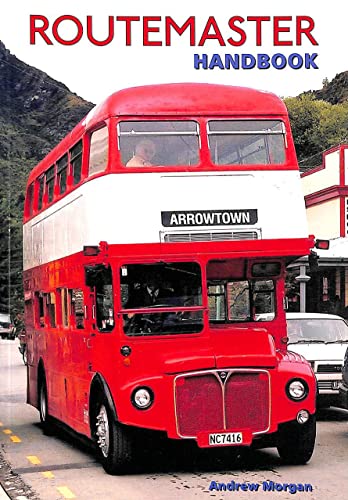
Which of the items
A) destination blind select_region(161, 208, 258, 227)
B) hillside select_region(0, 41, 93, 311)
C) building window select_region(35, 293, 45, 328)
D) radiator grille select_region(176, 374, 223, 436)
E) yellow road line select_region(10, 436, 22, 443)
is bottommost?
yellow road line select_region(10, 436, 22, 443)

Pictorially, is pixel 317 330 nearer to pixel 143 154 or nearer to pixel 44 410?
pixel 44 410

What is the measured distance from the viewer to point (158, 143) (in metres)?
11.9

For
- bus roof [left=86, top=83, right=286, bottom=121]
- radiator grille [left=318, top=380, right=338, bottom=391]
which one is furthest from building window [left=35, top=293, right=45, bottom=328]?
bus roof [left=86, top=83, right=286, bottom=121]

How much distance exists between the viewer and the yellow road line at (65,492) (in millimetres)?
10241

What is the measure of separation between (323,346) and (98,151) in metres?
6.12

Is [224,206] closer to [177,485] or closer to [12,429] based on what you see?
[177,485]

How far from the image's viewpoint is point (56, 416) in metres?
15.2

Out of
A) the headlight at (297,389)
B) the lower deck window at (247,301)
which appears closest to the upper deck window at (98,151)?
the lower deck window at (247,301)

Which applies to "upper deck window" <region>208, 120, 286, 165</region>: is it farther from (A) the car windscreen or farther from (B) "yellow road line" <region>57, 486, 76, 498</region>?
(A) the car windscreen

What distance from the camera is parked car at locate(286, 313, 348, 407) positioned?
16500 mm

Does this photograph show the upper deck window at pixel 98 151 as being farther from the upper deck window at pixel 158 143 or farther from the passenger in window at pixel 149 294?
the passenger in window at pixel 149 294

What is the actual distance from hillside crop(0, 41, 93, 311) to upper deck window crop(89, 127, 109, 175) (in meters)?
1.52

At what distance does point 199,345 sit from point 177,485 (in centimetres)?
151

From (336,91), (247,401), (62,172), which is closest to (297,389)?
(247,401)
